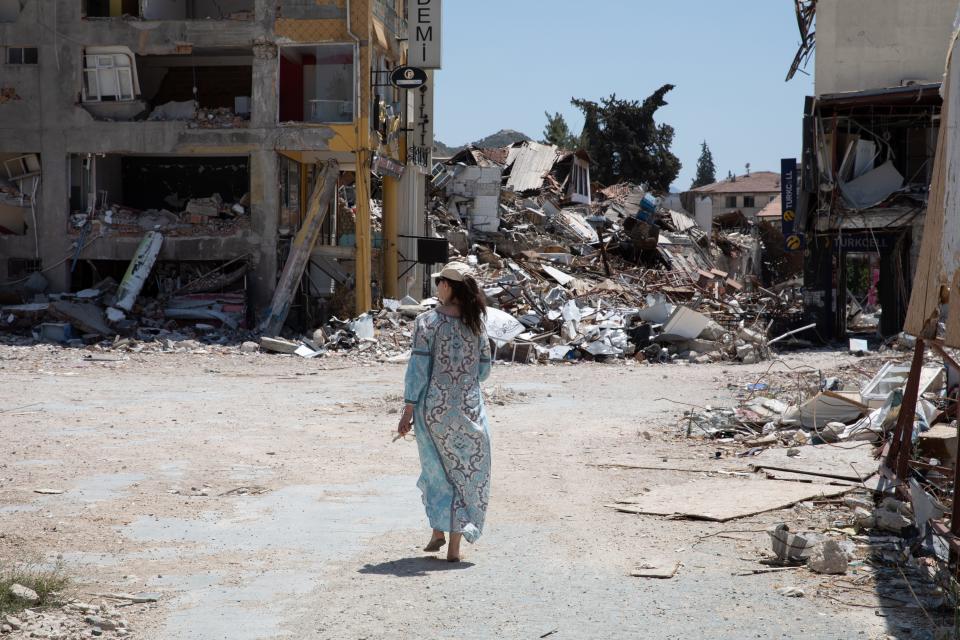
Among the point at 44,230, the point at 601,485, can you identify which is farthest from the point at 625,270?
the point at 601,485

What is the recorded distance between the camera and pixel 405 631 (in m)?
4.69

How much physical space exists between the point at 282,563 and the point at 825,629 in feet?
9.38

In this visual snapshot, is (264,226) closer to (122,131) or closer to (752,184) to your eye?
(122,131)

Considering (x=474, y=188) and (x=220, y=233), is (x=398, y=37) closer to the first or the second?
(x=220, y=233)

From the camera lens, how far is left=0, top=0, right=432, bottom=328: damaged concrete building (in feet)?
84.2

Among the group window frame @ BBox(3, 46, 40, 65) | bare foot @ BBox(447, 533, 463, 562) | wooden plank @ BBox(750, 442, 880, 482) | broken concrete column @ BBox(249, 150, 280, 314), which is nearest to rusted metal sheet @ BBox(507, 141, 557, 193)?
broken concrete column @ BBox(249, 150, 280, 314)

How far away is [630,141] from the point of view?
203 feet

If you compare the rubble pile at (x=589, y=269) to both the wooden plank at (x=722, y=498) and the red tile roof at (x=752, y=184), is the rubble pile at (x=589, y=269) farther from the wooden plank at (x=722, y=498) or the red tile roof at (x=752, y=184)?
the red tile roof at (x=752, y=184)

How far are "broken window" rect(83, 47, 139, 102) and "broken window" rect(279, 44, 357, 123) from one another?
371 centimetres

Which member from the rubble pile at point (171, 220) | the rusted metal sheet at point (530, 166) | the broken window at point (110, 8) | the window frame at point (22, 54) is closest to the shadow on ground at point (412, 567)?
the rubble pile at point (171, 220)

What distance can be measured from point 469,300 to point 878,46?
28140mm

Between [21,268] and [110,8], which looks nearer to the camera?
[21,268]

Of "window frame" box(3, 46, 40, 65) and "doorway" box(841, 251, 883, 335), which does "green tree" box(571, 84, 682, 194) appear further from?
"window frame" box(3, 46, 40, 65)

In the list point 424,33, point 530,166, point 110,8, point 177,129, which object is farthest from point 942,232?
point 530,166
